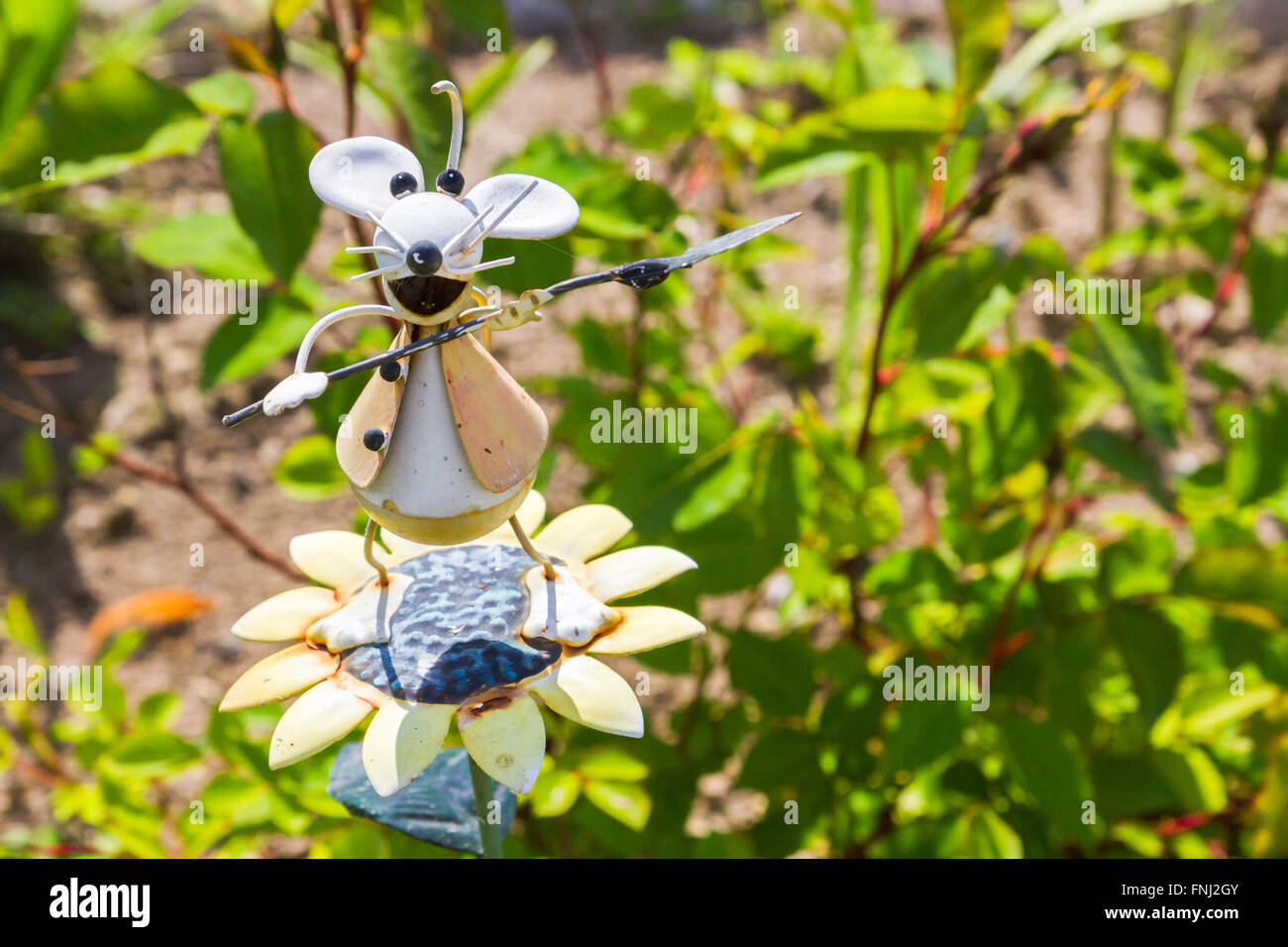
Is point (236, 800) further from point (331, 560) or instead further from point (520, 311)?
point (520, 311)

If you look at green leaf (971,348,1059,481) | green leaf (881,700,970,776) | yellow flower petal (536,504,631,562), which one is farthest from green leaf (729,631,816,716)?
yellow flower petal (536,504,631,562)

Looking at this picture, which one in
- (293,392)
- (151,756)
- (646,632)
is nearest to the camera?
(293,392)

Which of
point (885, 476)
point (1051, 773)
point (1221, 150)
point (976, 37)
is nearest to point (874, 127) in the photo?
point (976, 37)

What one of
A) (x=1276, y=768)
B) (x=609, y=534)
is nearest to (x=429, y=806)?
(x=609, y=534)
